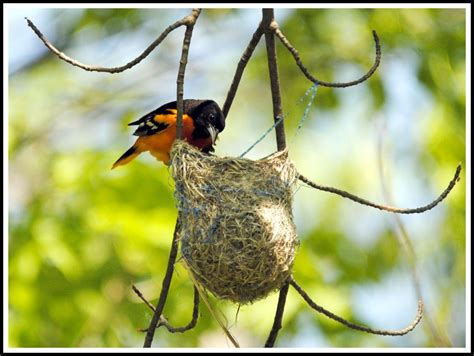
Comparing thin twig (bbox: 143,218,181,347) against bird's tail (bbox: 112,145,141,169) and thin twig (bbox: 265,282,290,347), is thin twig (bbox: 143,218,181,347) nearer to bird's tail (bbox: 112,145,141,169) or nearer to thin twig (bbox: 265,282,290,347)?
thin twig (bbox: 265,282,290,347)

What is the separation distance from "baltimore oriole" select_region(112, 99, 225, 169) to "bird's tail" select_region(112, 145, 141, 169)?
63 centimetres

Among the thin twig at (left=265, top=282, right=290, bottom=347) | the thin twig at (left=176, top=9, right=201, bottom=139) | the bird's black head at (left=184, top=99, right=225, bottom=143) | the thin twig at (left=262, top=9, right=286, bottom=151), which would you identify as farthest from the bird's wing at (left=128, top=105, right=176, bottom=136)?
the thin twig at (left=265, top=282, right=290, bottom=347)

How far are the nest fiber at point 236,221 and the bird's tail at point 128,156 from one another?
6.64 feet

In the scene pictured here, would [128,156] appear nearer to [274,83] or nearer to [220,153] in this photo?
[220,153]

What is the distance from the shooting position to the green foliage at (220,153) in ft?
19.9

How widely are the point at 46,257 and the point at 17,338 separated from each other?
69 centimetres

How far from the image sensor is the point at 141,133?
17.8 feet

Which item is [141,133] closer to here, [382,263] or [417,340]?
[382,263]

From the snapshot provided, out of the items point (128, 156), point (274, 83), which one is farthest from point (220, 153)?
point (274, 83)

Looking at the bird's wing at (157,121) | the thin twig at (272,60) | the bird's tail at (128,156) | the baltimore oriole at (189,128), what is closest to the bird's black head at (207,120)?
the baltimore oriole at (189,128)

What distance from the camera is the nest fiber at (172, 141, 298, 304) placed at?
12.1ft

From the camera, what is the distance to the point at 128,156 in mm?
6160

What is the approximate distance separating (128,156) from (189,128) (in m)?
1.20

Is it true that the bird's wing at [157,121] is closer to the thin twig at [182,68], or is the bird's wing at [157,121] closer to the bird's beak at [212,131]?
the bird's beak at [212,131]
